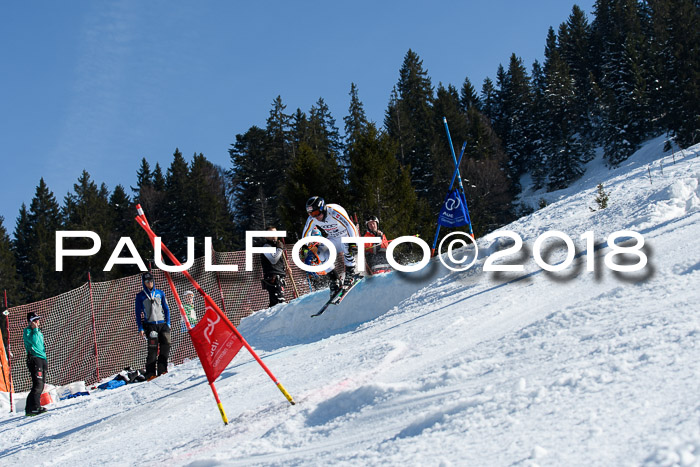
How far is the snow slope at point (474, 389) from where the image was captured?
3139 mm

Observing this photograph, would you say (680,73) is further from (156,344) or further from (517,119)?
(156,344)

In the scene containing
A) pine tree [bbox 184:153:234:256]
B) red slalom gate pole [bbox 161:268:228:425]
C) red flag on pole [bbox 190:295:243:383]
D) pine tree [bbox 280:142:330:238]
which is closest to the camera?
red slalom gate pole [bbox 161:268:228:425]

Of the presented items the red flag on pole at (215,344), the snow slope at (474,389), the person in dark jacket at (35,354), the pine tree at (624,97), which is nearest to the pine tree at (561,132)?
the pine tree at (624,97)

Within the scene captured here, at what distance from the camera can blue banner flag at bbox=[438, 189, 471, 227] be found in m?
14.1

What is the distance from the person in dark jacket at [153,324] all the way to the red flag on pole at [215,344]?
5492mm

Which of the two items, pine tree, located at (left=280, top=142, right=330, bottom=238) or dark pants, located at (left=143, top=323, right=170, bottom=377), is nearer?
dark pants, located at (left=143, top=323, right=170, bottom=377)

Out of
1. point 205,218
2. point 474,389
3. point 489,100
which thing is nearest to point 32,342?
point 474,389

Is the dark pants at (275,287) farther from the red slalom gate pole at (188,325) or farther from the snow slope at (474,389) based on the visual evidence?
the snow slope at (474,389)

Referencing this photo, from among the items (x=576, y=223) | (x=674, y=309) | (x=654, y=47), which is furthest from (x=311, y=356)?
(x=654, y=47)

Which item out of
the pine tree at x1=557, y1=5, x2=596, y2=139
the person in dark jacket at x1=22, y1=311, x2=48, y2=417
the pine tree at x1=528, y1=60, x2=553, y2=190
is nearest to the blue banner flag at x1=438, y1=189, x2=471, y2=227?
the person in dark jacket at x1=22, y1=311, x2=48, y2=417

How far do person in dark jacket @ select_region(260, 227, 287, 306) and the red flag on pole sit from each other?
25.3ft

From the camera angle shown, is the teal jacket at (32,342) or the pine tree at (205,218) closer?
the teal jacket at (32,342)

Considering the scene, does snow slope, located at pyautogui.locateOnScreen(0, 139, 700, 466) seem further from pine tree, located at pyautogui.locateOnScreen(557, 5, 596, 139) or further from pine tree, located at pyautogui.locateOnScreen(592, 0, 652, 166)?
pine tree, located at pyautogui.locateOnScreen(557, 5, 596, 139)

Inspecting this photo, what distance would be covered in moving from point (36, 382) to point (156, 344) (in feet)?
7.40
